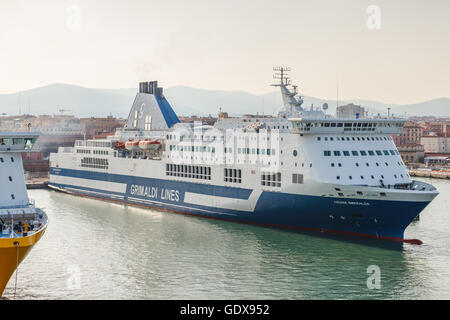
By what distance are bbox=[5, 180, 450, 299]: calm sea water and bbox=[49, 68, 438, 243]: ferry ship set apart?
0.85 metres

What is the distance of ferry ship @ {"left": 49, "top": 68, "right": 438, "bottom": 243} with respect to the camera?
2059 cm

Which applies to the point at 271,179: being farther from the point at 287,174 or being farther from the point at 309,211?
the point at 309,211

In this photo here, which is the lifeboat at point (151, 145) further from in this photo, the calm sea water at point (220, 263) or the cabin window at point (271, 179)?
the cabin window at point (271, 179)

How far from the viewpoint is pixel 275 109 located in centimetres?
2670

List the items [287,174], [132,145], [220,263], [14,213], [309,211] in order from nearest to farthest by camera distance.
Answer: [14,213] < [220,263] < [309,211] < [287,174] < [132,145]

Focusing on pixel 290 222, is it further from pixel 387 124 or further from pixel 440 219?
pixel 440 219

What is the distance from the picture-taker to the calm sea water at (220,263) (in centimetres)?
1546

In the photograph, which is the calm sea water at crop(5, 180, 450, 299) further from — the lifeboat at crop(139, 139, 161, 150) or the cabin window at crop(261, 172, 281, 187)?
the lifeboat at crop(139, 139, 161, 150)

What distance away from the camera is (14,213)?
15391 mm

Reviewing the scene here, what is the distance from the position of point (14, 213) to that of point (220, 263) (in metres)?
6.51

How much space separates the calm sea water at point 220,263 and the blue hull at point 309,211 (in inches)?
22.4

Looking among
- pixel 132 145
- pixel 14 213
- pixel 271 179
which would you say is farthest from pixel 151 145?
pixel 14 213

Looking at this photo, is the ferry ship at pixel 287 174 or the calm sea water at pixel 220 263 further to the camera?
the ferry ship at pixel 287 174

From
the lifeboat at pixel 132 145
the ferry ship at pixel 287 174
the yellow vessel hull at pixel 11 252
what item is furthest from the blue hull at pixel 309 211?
the yellow vessel hull at pixel 11 252
